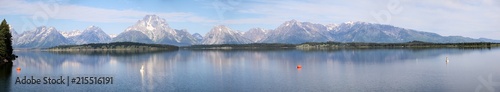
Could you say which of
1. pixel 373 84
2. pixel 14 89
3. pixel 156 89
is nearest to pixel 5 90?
pixel 14 89

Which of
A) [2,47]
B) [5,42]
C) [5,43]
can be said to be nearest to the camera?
[2,47]

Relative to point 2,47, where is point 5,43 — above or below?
above

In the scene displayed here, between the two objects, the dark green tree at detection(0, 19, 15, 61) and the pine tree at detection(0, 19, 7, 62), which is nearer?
the pine tree at detection(0, 19, 7, 62)

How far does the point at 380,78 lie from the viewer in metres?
81.4

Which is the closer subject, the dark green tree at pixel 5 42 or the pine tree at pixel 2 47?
the pine tree at pixel 2 47

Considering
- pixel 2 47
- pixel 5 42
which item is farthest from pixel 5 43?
pixel 2 47

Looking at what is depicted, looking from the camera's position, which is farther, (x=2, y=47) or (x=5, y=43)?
(x=5, y=43)

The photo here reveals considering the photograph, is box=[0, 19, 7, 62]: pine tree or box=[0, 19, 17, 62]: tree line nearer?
box=[0, 19, 7, 62]: pine tree

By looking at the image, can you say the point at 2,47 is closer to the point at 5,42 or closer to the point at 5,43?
the point at 5,43

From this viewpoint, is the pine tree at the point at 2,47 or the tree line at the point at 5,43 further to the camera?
the tree line at the point at 5,43

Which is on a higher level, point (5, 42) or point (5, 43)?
point (5, 42)

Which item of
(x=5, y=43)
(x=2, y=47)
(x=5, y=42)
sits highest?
(x=5, y=42)

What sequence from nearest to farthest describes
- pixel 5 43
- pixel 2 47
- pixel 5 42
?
pixel 2 47 → pixel 5 43 → pixel 5 42

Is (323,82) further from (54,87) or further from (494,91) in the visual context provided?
(54,87)
